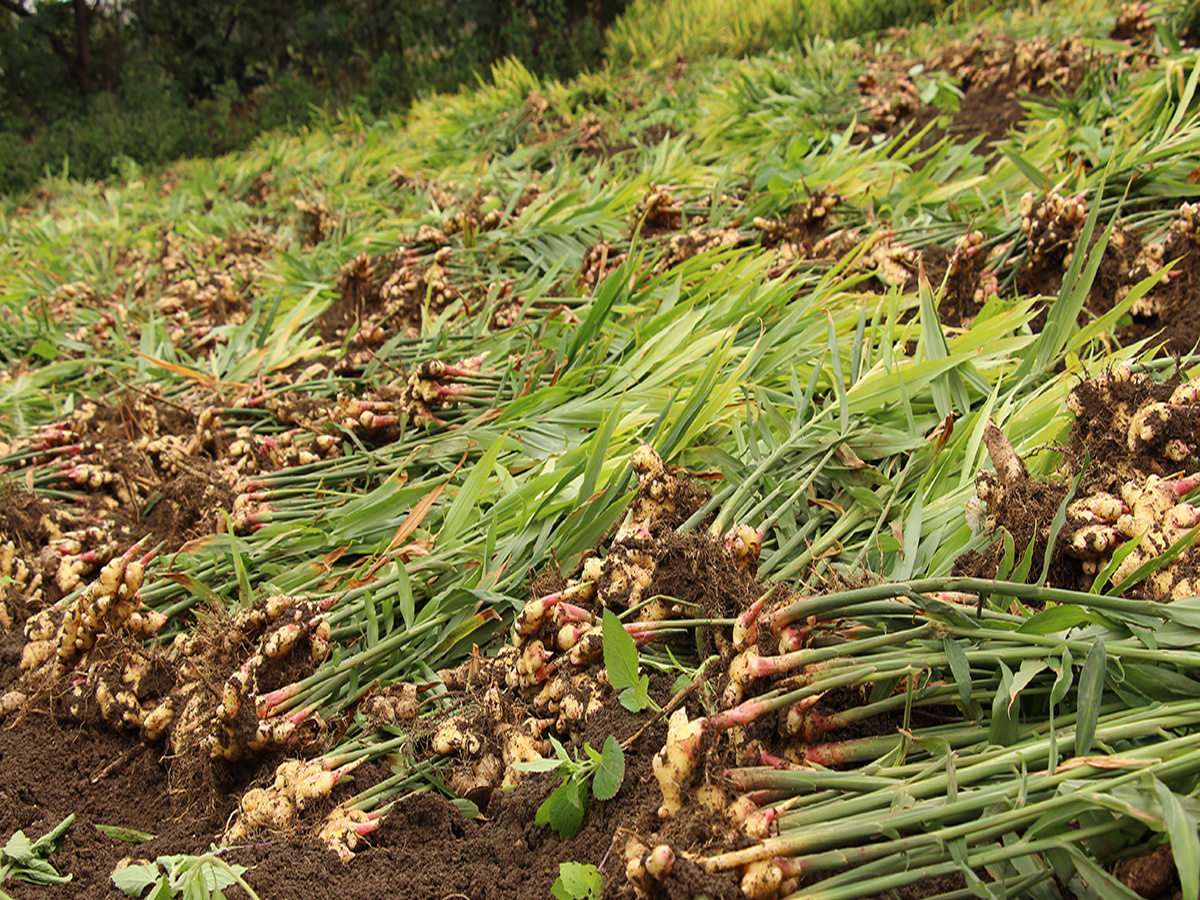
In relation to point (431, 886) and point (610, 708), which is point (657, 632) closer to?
point (610, 708)

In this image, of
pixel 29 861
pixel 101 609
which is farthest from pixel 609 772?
pixel 101 609

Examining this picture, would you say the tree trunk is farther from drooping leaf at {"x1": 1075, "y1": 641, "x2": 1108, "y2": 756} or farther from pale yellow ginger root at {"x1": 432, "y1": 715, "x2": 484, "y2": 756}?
drooping leaf at {"x1": 1075, "y1": 641, "x2": 1108, "y2": 756}

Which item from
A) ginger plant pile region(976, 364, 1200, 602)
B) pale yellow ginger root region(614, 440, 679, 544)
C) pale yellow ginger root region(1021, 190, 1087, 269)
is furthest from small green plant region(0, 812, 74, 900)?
pale yellow ginger root region(1021, 190, 1087, 269)

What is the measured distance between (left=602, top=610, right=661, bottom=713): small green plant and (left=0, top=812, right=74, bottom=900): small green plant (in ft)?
3.13

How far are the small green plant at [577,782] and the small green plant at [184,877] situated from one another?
42 centimetres

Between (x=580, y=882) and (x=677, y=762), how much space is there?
213 millimetres

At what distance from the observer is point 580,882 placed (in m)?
1.04

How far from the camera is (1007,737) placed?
1.00 m

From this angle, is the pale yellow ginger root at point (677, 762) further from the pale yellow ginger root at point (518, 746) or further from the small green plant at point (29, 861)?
the small green plant at point (29, 861)

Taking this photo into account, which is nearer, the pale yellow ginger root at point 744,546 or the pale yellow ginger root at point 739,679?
the pale yellow ginger root at point 739,679

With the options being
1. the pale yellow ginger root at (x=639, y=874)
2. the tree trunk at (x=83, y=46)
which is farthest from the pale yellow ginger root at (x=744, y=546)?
the tree trunk at (x=83, y=46)

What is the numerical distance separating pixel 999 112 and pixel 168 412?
12.1 ft

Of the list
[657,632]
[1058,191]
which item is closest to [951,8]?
[1058,191]

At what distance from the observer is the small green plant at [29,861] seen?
4.27 feet
